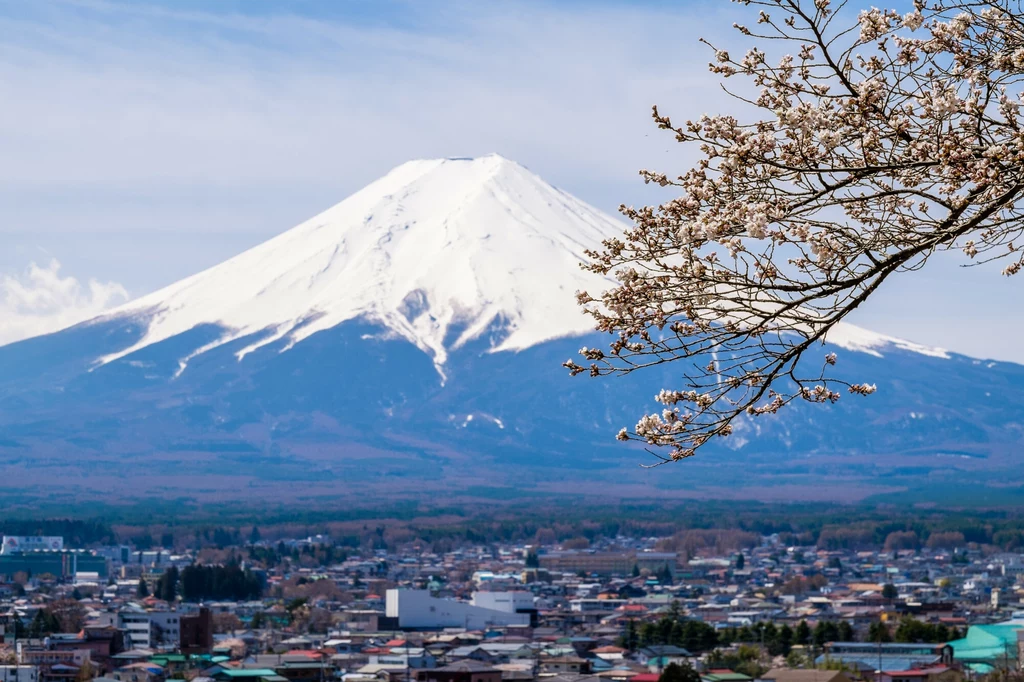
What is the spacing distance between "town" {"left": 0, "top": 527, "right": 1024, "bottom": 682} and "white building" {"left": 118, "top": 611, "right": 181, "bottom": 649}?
0.31 feet

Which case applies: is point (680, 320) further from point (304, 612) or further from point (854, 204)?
point (304, 612)

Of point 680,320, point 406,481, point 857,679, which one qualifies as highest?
point 406,481

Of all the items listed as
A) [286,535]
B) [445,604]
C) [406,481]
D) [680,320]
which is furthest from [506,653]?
[406,481]

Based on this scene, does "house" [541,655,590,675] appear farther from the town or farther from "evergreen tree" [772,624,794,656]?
"evergreen tree" [772,624,794,656]

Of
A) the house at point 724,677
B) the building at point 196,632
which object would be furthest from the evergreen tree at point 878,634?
the building at point 196,632

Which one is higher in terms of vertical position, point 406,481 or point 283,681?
point 406,481

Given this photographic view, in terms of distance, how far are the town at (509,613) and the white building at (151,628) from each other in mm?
95

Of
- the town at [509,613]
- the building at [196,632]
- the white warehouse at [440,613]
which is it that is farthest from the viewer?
the white warehouse at [440,613]

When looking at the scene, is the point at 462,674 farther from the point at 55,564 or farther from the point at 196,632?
the point at 55,564

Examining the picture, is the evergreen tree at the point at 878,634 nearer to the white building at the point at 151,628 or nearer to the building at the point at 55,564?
the white building at the point at 151,628

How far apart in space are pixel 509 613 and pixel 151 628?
15003 millimetres

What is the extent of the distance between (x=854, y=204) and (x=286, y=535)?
116 metres

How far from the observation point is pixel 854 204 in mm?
7664

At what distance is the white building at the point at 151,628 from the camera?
53.4 m
